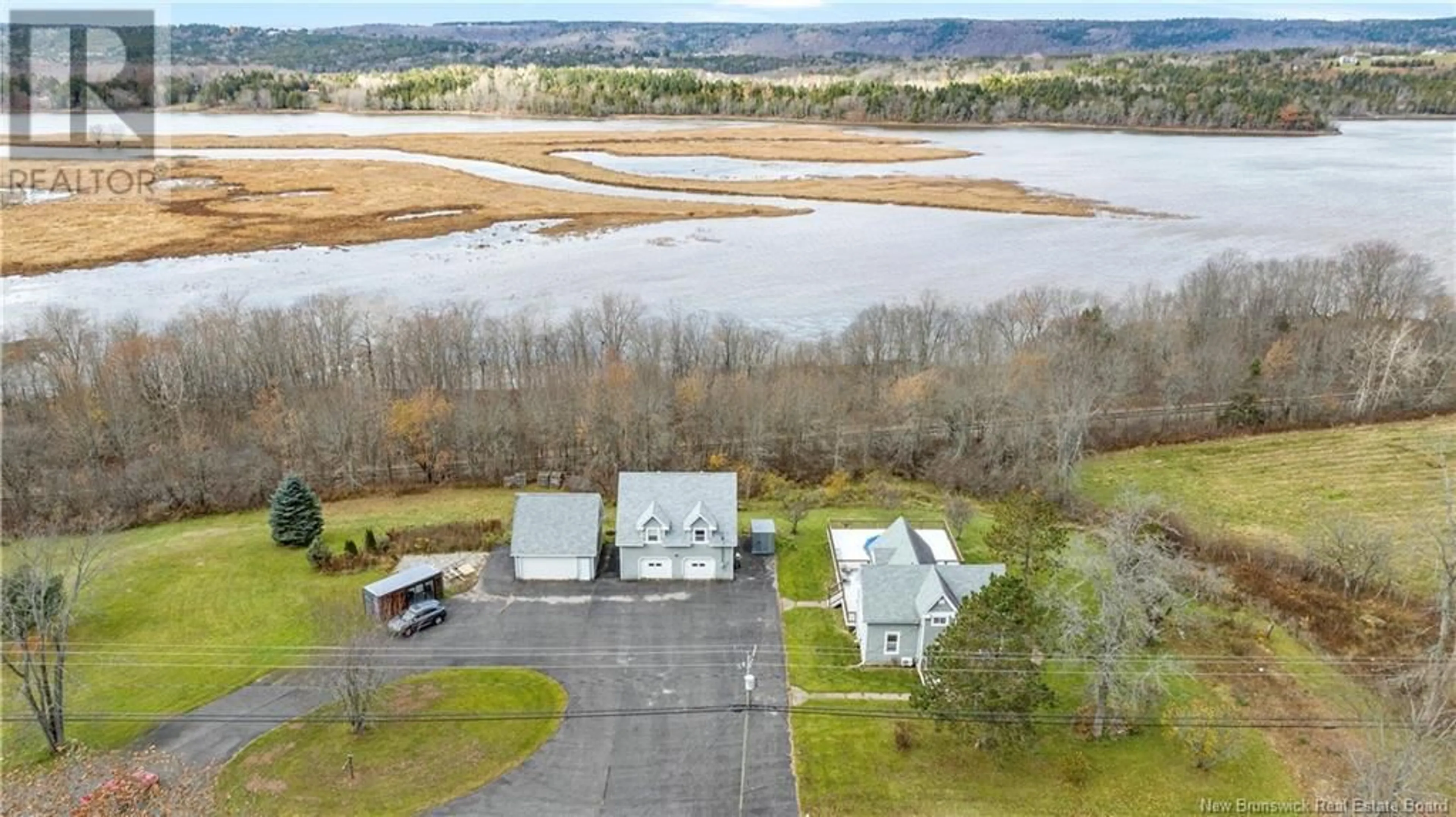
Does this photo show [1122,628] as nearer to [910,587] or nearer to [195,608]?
[910,587]

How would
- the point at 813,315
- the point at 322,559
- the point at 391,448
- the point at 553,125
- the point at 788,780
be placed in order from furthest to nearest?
the point at 553,125, the point at 813,315, the point at 391,448, the point at 322,559, the point at 788,780

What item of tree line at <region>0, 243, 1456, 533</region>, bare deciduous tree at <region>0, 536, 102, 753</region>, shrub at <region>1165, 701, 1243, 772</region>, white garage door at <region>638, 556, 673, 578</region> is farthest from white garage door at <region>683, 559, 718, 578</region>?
bare deciduous tree at <region>0, 536, 102, 753</region>

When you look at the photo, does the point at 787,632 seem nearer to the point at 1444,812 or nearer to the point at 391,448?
the point at 1444,812

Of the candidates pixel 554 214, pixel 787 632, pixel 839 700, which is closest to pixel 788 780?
pixel 839 700

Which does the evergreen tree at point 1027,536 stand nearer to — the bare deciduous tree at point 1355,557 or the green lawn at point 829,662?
the green lawn at point 829,662

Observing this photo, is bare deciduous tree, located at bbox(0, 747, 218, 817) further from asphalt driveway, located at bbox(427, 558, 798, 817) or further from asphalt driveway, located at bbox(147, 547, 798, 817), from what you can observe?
asphalt driveway, located at bbox(427, 558, 798, 817)

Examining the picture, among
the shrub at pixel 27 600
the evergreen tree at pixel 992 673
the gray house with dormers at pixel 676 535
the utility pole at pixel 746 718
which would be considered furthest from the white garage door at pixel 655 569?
the shrub at pixel 27 600
